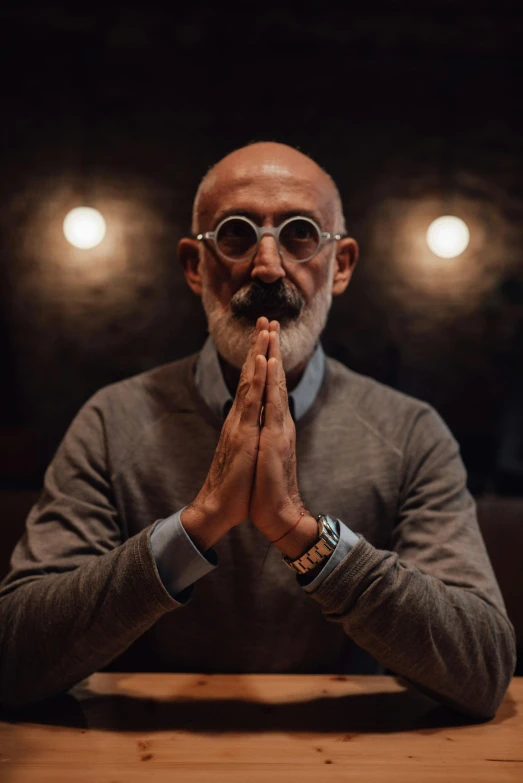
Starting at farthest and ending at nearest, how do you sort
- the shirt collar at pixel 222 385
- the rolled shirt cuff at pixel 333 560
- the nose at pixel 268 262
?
the shirt collar at pixel 222 385
the nose at pixel 268 262
the rolled shirt cuff at pixel 333 560

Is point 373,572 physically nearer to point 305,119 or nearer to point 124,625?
point 124,625

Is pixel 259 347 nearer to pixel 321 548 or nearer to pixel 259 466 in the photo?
pixel 259 466

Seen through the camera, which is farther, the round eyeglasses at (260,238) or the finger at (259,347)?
the round eyeglasses at (260,238)

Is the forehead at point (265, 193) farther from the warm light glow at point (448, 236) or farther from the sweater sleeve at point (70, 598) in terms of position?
the sweater sleeve at point (70, 598)

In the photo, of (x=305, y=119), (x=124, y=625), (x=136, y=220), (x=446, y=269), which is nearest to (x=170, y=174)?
(x=136, y=220)

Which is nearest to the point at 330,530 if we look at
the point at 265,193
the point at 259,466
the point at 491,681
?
the point at 259,466

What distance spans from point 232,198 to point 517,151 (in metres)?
0.91

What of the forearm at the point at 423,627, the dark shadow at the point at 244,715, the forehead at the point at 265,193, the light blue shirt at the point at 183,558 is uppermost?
the forehead at the point at 265,193

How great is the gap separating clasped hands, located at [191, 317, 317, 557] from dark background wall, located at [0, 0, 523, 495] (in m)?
0.73

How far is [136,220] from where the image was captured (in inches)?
78.3

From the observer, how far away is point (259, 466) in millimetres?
1270

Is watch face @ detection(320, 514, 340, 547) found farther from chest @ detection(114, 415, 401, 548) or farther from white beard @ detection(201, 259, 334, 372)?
white beard @ detection(201, 259, 334, 372)

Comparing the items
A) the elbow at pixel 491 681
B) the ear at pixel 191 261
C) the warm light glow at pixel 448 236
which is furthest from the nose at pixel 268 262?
the elbow at pixel 491 681

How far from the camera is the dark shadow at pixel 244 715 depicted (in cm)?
124
